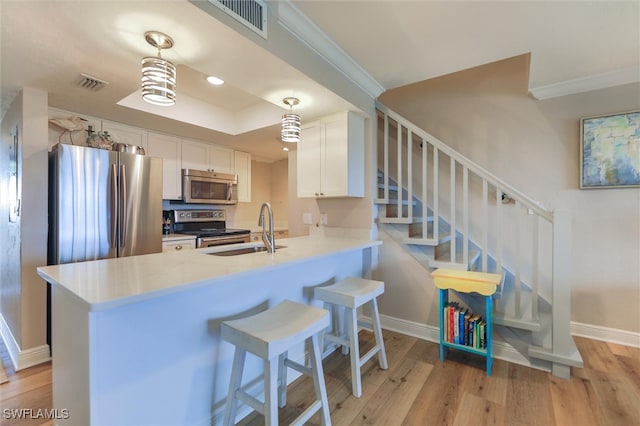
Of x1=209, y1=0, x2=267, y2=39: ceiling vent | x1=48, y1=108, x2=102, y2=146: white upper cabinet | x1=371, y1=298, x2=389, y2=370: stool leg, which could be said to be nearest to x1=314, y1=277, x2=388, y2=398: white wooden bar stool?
x1=371, y1=298, x2=389, y2=370: stool leg

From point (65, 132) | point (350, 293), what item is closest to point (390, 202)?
point (350, 293)

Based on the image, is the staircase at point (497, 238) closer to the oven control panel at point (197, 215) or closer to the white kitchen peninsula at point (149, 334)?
the white kitchen peninsula at point (149, 334)

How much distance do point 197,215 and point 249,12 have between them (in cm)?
313

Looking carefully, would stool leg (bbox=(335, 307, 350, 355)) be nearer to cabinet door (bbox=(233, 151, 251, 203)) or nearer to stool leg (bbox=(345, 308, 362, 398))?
stool leg (bbox=(345, 308, 362, 398))

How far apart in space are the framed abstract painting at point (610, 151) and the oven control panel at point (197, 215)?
14.5 ft

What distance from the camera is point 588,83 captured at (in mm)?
2551

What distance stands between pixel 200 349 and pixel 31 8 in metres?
1.82

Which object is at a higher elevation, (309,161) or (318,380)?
(309,161)

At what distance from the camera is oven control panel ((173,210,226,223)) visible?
151 inches

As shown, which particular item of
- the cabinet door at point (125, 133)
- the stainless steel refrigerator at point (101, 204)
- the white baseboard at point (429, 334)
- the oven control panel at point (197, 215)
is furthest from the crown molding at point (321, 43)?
the oven control panel at point (197, 215)

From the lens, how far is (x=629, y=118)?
2.46m

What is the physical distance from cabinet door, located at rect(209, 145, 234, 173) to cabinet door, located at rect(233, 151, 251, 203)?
101mm

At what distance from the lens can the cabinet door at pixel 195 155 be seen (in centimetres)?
379

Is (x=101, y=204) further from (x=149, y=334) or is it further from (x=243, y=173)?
(x=243, y=173)
